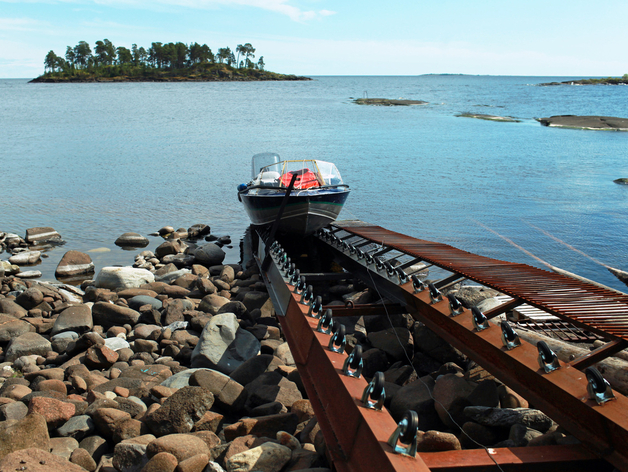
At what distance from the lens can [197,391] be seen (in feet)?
16.3

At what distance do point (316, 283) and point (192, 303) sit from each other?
2.49m

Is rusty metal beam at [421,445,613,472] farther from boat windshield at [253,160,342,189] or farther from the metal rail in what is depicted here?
boat windshield at [253,160,342,189]

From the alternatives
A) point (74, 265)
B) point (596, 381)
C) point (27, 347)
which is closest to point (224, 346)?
point (27, 347)

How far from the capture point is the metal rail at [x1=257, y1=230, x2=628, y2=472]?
10.3ft

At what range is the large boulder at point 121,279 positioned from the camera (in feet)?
37.6

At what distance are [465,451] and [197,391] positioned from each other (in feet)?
8.71

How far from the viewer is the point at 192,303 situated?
31.1ft

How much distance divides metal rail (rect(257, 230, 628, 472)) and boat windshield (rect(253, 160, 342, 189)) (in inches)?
243

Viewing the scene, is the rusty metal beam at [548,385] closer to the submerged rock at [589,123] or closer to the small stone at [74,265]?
the small stone at [74,265]

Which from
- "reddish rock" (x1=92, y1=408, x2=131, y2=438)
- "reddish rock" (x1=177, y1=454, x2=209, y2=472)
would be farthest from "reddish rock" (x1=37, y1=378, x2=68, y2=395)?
"reddish rock" (x1=177, y1=454, x2=209, y2=472)

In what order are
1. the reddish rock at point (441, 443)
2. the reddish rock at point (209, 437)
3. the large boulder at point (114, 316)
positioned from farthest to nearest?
the large boulder at point (114, 316)
the reddish rock at point (209, 437)
the reddish rock at point (441, 443)

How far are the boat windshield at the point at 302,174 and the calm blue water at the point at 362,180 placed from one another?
4842 mm

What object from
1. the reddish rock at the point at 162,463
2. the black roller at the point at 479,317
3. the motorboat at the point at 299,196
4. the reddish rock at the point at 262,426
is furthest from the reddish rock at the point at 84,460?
the motorboat at the point at 299,196

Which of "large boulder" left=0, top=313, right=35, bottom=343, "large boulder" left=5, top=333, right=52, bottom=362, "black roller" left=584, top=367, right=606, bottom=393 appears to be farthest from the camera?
"large boulder" left=0, top=313, right=35, bottom=343
